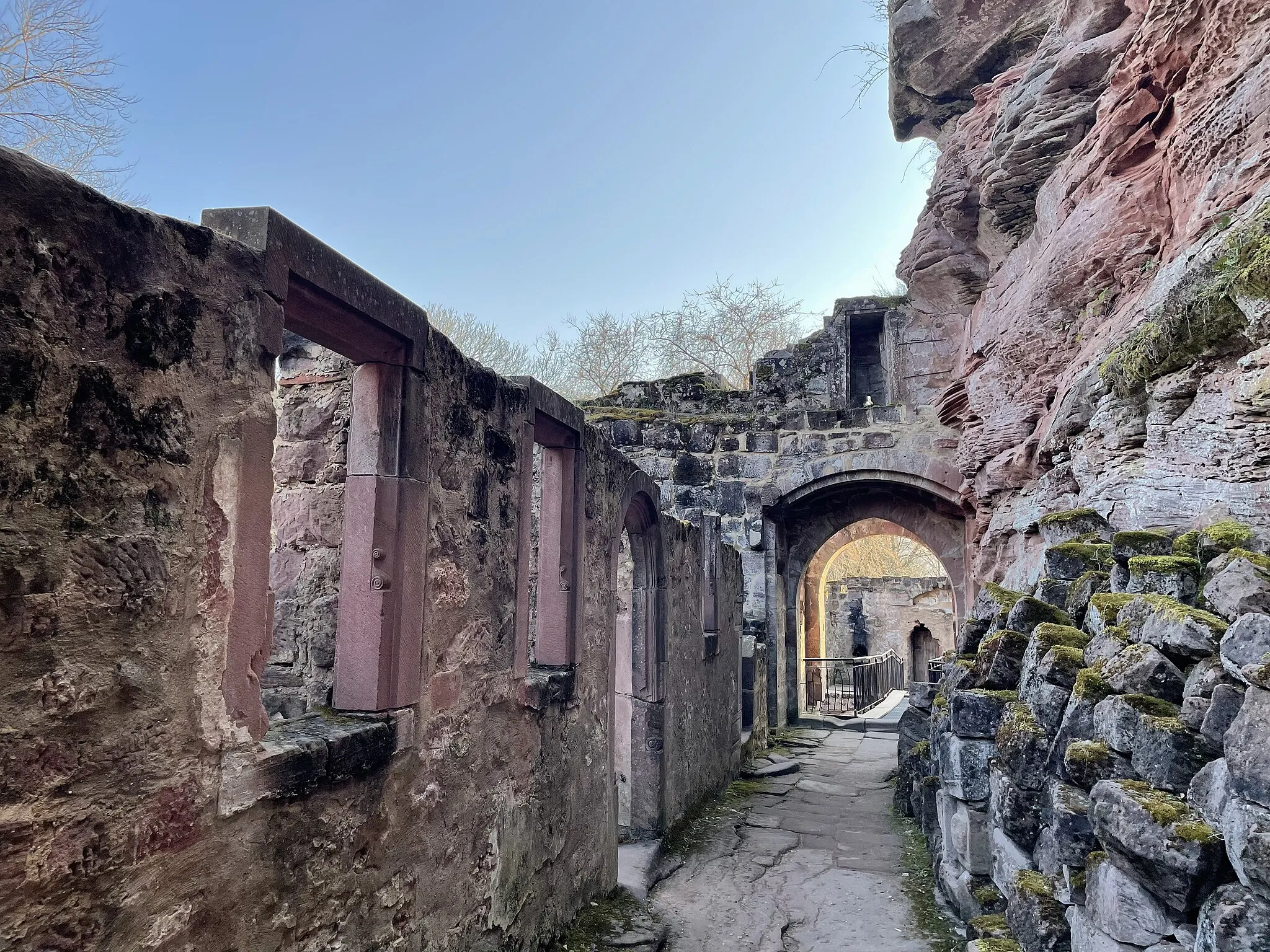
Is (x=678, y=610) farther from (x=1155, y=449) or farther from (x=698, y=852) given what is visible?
(x=1155, y=449)

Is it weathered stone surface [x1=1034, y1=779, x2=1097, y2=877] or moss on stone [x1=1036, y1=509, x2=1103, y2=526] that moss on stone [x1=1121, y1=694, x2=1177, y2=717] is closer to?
weathered stone surface [x1=1034, y1=779, x2=1097, y2=877]

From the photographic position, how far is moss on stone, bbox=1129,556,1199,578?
2852 mm

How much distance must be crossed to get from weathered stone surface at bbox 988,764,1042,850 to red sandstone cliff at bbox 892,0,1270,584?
1.46 metres

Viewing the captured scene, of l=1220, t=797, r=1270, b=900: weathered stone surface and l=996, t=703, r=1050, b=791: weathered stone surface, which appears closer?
l=1220, t=797, r=1270, b=900: weathered stone surface

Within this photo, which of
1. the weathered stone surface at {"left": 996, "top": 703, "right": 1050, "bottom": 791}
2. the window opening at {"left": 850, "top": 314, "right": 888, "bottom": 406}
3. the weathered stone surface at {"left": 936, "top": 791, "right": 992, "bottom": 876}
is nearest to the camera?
the weathered stone surface at {"left": 996, "top": 703, "right": 1050, "bottom": 791}

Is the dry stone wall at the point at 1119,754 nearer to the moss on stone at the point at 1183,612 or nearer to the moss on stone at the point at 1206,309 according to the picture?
the moss on stone at the point at 1183,612

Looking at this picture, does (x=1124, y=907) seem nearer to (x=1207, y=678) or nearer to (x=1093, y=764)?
(x=1093, y=764)

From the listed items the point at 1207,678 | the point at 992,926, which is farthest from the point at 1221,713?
the point at 992,926

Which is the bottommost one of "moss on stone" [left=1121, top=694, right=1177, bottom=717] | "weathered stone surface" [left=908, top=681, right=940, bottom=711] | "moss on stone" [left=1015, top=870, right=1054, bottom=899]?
"moss on stone" [left=1015, top=870, right=1054, bottom=899]

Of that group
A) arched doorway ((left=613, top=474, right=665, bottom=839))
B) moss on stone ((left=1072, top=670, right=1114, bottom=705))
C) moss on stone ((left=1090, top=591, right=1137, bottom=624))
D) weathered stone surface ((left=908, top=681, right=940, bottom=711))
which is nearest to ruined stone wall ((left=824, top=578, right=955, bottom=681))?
weathered stone surface ((left=908, top=681, right=940, bottom=711))

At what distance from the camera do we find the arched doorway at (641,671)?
17.2 ft

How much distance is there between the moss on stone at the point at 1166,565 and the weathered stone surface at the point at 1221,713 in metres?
0.89

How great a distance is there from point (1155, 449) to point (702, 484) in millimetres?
6318

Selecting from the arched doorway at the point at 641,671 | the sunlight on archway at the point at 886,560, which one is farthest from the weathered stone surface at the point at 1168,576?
the sunlight on archway at the point at 886,560
